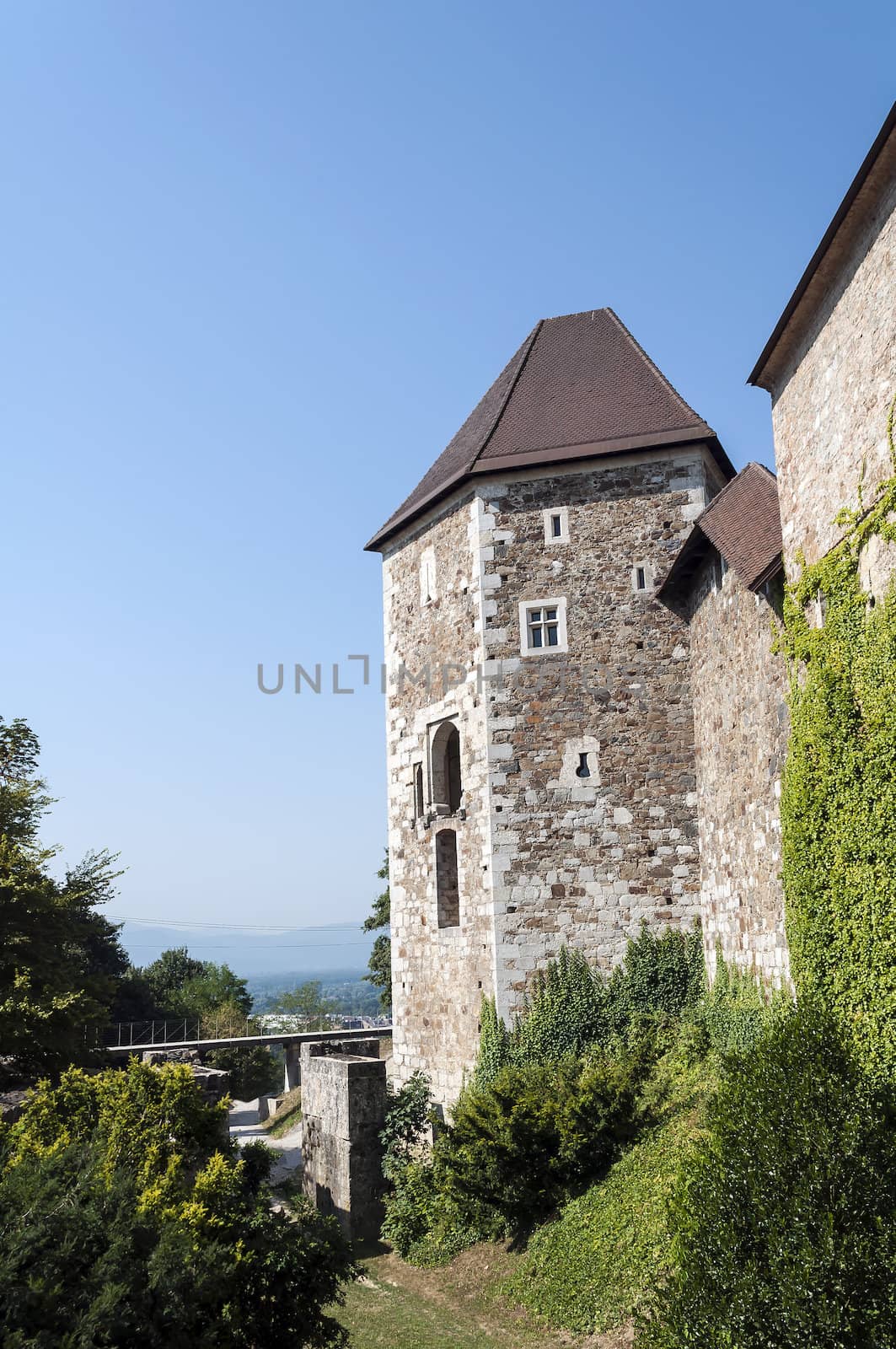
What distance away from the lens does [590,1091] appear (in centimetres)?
1420

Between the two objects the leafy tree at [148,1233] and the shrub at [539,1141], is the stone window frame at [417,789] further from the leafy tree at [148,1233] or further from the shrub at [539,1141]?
the leafy tree at [148,1233]

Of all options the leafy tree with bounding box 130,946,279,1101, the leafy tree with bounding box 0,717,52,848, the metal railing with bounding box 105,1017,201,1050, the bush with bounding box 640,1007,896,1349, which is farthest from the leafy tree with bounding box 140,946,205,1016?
the bush with bounding box 640,1007,896,1349

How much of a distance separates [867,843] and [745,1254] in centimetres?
324

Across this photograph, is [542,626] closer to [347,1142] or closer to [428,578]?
[428,578]

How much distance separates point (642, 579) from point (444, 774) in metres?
4.71

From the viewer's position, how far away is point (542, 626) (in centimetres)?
1816

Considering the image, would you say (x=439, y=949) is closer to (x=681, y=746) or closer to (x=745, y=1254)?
(x=681, y=746)

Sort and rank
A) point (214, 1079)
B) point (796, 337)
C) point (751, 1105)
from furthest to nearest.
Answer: point (214, 1079), point (796, 337), point (751, 1105)

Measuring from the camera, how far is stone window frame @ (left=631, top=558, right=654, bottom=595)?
58.7 feet

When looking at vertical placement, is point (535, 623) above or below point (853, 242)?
below

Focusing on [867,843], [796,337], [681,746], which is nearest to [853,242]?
[796,337]

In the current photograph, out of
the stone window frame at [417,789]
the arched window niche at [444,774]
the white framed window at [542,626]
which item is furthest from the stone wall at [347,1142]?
the white framed window at [542,626]

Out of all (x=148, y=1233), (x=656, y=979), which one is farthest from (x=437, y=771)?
(x=148, y=1233)

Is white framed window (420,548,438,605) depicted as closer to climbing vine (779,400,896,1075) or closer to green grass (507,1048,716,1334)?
green grass (507,1048,716,1334)
